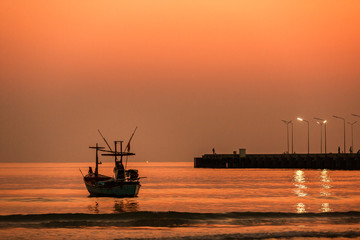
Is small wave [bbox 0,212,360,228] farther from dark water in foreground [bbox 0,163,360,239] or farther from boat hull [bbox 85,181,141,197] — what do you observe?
boat hull [bbox 85,181,141,197]

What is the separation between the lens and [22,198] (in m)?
86.2

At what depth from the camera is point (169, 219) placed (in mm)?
54344

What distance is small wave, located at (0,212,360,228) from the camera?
51.1m

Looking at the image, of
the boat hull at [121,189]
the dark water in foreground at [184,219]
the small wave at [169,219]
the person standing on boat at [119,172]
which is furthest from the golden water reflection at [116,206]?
the small wave at [169,219]

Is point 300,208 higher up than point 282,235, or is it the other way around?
point 300,208

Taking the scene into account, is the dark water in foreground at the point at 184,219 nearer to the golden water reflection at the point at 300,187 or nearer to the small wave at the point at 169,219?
the small wave at the point at 169,219

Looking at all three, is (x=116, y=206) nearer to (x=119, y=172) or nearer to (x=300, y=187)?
(x=119, y=172)

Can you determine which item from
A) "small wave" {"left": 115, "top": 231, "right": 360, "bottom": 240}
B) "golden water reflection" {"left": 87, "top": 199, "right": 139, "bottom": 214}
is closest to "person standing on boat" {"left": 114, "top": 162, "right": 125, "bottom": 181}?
"golden water reflection" {"left": 87, "top": 199, "right": 139, "bottom": 214}

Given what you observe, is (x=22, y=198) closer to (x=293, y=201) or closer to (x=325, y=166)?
(x=293, y=201)

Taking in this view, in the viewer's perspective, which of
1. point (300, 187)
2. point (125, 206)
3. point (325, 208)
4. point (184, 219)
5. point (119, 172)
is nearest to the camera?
point (184, 219)

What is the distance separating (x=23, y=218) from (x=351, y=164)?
134045 mm

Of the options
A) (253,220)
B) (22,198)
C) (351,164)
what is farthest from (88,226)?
(351,164)

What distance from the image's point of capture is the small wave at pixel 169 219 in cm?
5112

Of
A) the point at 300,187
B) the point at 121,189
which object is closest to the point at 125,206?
the point at 121,189
